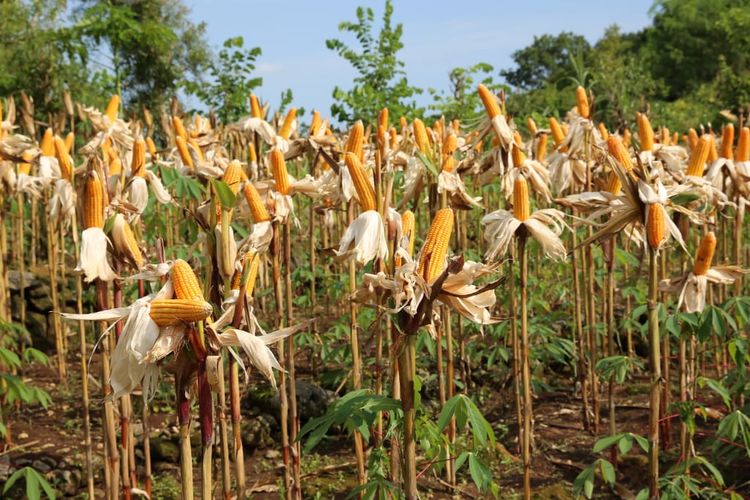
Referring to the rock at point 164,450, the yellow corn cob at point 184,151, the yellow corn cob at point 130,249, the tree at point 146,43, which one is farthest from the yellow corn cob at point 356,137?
the tree at point 146,43

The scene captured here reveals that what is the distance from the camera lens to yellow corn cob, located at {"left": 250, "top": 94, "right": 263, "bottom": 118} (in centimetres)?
375

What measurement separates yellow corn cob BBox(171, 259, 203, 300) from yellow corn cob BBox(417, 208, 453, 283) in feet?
1.41

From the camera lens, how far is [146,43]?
1652 cm

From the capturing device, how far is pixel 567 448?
361 cm

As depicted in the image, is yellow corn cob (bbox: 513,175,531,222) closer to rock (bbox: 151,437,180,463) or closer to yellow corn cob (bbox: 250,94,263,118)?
yellow corn cob (bbox: 250,94,263,118)

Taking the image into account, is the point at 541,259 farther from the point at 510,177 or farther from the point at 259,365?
the point at 259,365

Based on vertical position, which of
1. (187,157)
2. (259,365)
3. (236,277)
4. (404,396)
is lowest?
(404,396)

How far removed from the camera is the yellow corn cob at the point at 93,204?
1963 millimetres

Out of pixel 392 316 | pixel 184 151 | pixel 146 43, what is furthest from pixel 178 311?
pixel 146 43

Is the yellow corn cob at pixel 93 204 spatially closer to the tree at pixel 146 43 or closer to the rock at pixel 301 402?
the rock at pixel 301 402

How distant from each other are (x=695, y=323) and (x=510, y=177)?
80 centimetres

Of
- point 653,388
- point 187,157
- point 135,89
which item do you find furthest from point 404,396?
point 135,89

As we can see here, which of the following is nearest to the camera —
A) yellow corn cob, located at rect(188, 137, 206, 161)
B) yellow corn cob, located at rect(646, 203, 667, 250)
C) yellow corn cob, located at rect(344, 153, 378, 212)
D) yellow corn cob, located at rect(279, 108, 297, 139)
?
yellow corn cob, located at rect(344, 153, 378, 212)

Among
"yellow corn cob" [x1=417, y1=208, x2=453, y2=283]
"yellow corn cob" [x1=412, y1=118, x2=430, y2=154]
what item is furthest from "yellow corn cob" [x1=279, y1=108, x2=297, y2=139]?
"yellow corn cob" [x1=417, y1=208, x2=453, y2=283]
